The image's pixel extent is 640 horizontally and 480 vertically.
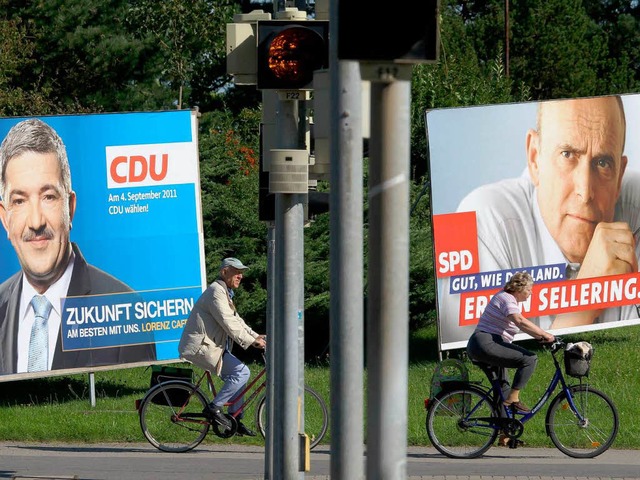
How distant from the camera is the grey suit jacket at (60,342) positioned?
51.5 ft

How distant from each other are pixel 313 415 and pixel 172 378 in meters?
1.39

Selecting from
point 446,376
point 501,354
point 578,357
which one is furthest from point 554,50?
point 501,354

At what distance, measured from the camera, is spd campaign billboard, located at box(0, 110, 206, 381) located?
15.7m

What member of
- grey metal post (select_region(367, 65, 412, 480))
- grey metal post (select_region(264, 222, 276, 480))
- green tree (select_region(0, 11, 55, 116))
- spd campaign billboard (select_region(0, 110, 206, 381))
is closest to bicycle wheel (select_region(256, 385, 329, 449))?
grey metal post (select_region(264, 222, 276, 480))

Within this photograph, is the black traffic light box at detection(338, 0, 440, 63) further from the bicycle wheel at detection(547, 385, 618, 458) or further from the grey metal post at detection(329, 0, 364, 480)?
the bicycle wheel at detection(547, 385, 618, 458)

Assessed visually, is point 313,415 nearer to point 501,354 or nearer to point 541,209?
point 501,354

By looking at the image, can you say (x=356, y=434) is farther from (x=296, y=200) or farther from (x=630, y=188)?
(x=630, y=188)

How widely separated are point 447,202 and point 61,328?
5.00 m

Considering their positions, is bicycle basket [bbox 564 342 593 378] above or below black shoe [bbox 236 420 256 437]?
above

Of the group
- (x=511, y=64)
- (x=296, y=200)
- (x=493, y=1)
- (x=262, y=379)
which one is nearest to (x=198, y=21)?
(x=511, y=64)

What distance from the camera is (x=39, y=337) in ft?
51.9

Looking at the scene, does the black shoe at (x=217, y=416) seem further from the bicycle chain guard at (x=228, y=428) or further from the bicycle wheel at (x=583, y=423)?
the bicycle wheel at (x=583, y=423)

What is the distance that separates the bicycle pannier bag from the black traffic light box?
866 centimetres

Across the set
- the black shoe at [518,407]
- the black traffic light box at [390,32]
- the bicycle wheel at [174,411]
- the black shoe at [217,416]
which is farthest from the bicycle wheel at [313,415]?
the black traffic light box at [390,32]
